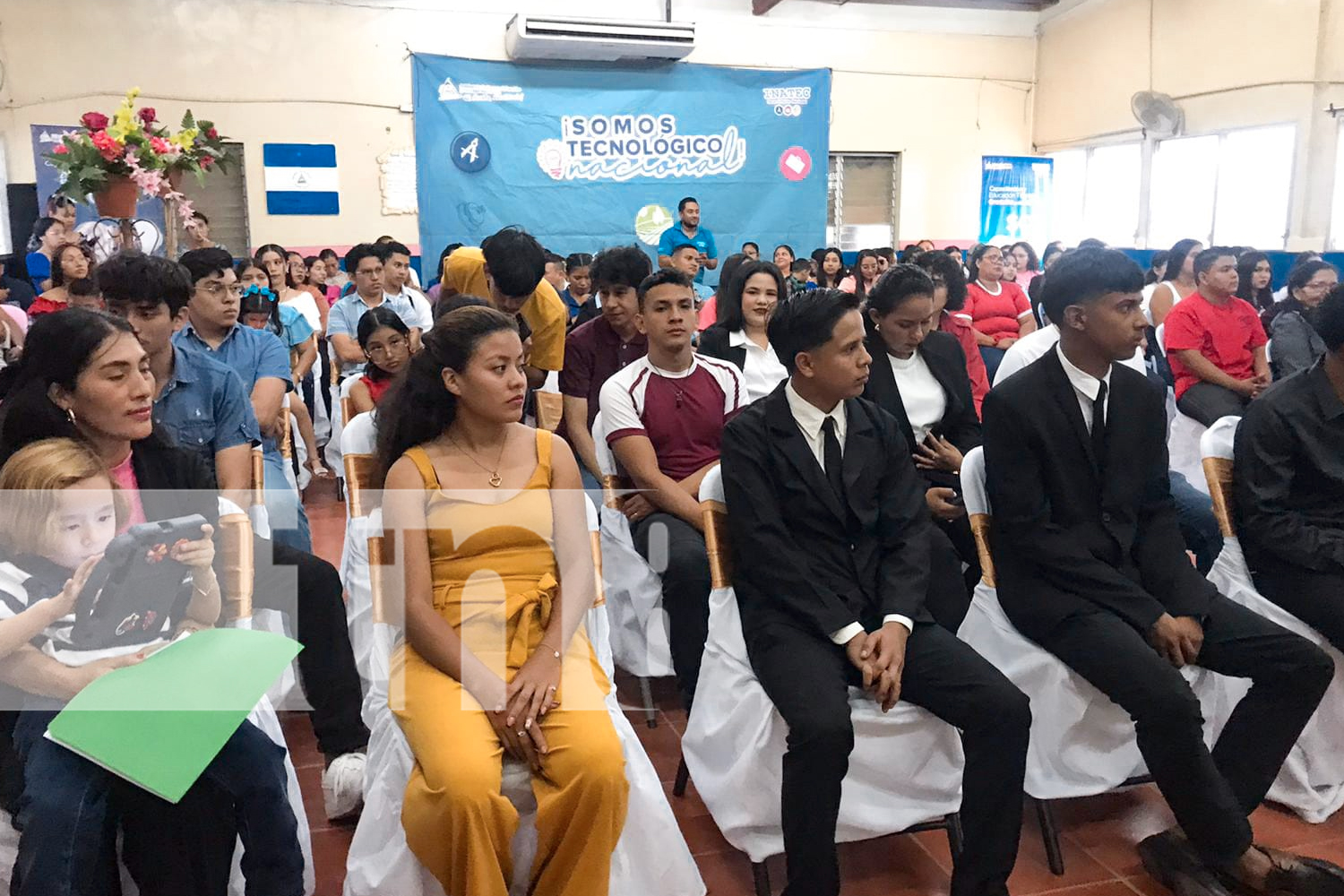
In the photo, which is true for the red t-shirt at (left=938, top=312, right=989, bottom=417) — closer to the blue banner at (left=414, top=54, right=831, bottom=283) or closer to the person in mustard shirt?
the person in mustard shirt

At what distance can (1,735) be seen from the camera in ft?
5.41

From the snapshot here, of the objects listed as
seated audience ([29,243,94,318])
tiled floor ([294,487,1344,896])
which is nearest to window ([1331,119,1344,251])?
tiled floor ([294,487,1344,896])

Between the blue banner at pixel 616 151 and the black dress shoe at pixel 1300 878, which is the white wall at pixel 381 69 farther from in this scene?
the black dress shoe at pixel 1300 878

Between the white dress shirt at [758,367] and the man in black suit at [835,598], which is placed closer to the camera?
the man in black suit at [835,598]

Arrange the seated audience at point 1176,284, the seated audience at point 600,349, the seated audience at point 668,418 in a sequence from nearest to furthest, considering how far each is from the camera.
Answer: the seated audience at point 668,418 → the seated audience at point 600,349 → the seated audience at point 1176,284

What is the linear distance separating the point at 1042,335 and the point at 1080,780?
1.56 meters

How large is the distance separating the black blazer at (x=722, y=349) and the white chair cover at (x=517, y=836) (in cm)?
172

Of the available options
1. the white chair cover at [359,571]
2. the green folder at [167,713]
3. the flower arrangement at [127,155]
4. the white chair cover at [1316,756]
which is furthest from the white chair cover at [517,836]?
the flower arrangement at [127,155]

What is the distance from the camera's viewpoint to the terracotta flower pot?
10.9 ft

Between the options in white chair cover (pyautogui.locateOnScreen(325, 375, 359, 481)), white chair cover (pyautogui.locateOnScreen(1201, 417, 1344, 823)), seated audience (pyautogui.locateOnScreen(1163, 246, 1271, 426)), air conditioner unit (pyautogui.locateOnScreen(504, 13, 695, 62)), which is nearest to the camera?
white chair cover (pyautogui.locateOnScreen(1201, 417, 1344, 823))

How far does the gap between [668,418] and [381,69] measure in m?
6.40

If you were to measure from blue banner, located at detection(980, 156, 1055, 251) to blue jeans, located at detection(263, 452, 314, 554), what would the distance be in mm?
8528

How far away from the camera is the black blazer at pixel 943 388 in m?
2.81

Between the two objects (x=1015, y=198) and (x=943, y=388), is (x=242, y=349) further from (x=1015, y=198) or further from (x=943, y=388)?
(x=1015, y=198)
